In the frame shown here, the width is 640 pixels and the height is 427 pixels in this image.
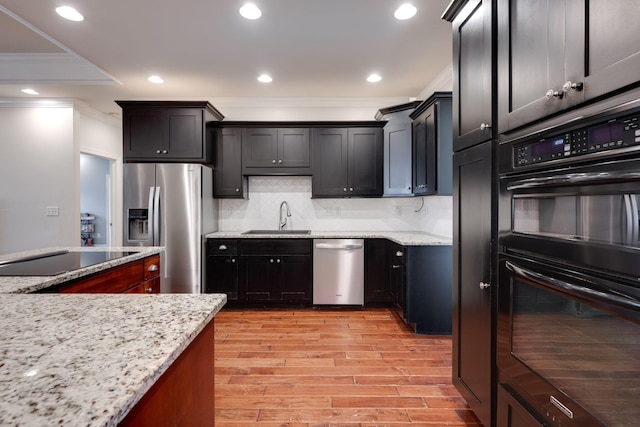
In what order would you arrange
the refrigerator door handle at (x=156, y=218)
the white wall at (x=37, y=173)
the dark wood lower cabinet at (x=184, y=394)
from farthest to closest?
the white wall at (x=37, y=173) → the refrigerator door handle at (x=156, y=218) → the dark wood lower cabinet at (x=184, y=394)

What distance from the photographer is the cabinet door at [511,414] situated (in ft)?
3.88

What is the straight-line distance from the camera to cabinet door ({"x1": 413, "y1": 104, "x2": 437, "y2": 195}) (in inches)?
123

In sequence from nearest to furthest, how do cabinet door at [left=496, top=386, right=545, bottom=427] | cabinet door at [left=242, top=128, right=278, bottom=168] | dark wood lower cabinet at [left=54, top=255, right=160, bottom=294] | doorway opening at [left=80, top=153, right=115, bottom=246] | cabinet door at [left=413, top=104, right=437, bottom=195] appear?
cabinet door at [left=496, top=386, right=545, bottom=427] → dark wood lower cabinet at [left=54, top=255, right=160, bottom=294] → cabinet door at [left=413, top=104, right=437, bottom=195] → cabinet door at [left=242, top=128, right=278, bottom=168] → doorway opening at [left=80, top=153, right=115, bottom=246]

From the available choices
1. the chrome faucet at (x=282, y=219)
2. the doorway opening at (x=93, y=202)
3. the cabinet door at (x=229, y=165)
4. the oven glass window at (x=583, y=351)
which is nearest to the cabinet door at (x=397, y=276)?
the chrome faucet at (x=282, y=219)

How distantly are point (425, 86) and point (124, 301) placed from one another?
12.9 ft

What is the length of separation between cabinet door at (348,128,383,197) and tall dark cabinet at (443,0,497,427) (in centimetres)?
222

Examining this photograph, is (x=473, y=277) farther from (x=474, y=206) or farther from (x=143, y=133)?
(x=143, y=133)

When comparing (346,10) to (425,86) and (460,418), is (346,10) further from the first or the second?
(460,418)

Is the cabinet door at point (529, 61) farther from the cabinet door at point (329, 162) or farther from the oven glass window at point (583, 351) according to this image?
the cabinet door at point (329, 162)

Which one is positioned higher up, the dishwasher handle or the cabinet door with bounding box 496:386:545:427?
the dishwasher handle

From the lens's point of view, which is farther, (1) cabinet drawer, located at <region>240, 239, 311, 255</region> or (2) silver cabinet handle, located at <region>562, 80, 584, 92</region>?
(1) cabinet drawer, located at <region>240, 239, 311, 255</region>

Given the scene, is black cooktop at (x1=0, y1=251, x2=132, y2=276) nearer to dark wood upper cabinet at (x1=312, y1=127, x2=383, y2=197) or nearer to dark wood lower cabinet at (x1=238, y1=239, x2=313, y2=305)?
dark wood lower cabinet at (x1=238, y1=239, x2=313, y2=305)

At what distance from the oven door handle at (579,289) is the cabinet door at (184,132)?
3588 mm

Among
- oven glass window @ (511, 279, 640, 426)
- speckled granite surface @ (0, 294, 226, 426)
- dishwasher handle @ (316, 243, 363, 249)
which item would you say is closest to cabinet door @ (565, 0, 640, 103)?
oven glass window @ (511, 279, 640, 426)
